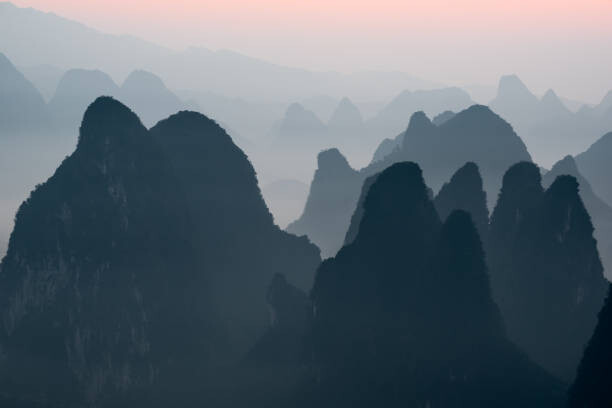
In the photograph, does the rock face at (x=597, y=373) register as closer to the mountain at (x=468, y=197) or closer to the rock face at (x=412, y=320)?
the rock face at (x=412, y=320)

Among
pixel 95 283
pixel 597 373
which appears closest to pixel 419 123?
pixel 95 283

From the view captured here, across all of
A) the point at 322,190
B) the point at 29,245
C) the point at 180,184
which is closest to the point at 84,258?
the point at 29,245

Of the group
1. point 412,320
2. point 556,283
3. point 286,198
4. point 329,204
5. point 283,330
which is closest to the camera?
point 412,320

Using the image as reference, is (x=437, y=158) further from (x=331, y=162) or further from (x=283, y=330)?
(x=283, y=330)

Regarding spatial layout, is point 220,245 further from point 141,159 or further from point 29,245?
point 29,245

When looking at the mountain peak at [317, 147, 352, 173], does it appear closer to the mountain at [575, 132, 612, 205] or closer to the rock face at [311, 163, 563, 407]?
the mountain at [575, 132, 612, 205]

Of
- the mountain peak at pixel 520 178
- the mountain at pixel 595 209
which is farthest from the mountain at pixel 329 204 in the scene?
the mountain peak at pixel 520 178

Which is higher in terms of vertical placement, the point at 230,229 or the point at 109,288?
the point at 230,229
